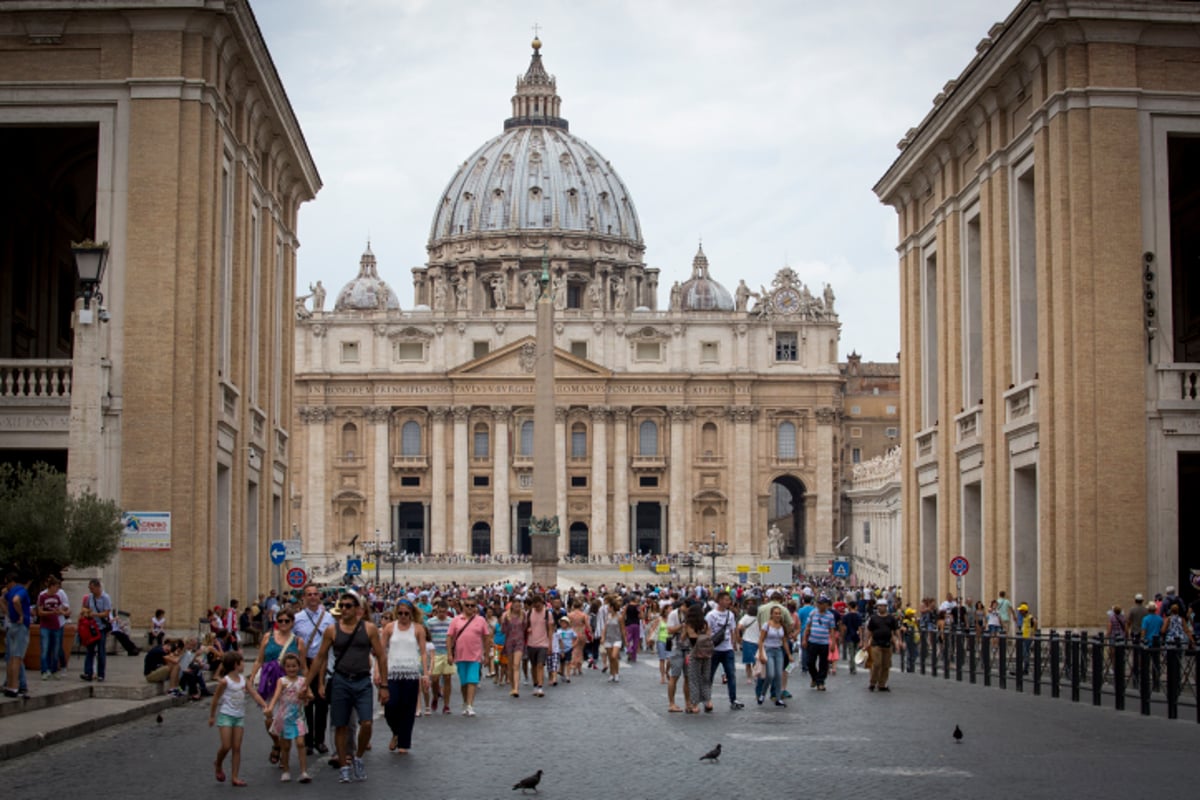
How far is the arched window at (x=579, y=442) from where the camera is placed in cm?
11825

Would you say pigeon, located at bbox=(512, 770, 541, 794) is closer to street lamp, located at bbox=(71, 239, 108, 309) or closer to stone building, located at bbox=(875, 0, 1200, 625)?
street lamp, located at bbox=(71, 239, 108, 309)

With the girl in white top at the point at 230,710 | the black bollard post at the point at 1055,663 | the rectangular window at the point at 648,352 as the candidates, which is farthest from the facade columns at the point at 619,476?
the girl in white top at the point at 230,710

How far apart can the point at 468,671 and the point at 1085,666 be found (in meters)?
7.95

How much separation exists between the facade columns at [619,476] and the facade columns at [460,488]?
28.1 feet

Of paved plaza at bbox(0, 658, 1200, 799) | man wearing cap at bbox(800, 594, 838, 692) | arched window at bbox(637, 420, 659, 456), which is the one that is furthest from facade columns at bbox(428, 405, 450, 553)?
paved plaza at bbox(0, 658, 1200, 799)

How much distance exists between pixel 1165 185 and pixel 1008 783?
17.9 meters

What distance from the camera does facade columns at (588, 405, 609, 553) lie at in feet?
382

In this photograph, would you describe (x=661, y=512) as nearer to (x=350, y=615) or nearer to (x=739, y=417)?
(x=739, y=417)

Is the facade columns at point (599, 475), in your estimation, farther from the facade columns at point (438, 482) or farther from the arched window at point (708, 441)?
the facade columns at point (438, 482)

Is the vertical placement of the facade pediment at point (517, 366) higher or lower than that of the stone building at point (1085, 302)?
higher

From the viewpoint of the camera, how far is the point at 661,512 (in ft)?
390

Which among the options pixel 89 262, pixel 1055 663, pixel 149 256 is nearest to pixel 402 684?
pixel 89 262

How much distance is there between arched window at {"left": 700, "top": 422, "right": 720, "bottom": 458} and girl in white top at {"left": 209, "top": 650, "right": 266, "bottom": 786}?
4017 inches

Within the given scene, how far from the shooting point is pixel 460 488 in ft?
382
